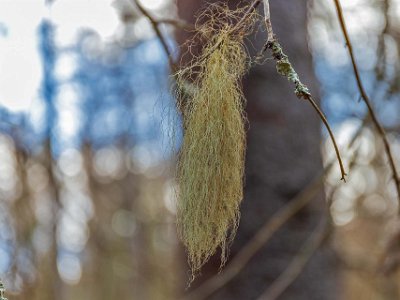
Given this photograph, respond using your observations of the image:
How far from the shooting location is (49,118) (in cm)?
197

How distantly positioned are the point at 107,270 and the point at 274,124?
5809 millimetres

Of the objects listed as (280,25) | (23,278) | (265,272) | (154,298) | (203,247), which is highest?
(280,25)

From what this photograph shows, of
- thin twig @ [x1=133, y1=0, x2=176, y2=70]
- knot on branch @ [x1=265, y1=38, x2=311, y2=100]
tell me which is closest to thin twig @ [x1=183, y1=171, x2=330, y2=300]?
thin twig @ [x1=133, y1=0, x2=176, y2=70]

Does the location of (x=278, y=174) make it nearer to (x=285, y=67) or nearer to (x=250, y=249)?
(x=250, y=249)

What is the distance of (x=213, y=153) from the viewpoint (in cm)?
53

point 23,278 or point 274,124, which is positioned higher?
point 274,124

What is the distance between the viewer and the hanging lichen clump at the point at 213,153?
0.53 meters

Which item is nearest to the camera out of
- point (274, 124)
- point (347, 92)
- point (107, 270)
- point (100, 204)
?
point (274, 124)

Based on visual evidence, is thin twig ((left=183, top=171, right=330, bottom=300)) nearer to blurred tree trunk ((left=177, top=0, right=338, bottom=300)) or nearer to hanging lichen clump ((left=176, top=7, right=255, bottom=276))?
blurred tree trunk ((left=177, top=0, right=338, bottom=300))

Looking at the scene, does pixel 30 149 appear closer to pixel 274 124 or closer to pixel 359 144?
pixel 274 124

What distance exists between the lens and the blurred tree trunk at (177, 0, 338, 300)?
115cm

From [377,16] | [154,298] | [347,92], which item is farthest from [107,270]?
[377,16]

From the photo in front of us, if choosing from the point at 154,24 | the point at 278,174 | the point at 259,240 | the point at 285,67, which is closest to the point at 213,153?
the point at 285,67

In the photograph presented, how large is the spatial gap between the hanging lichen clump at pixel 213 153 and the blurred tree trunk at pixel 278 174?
1.92 ft
